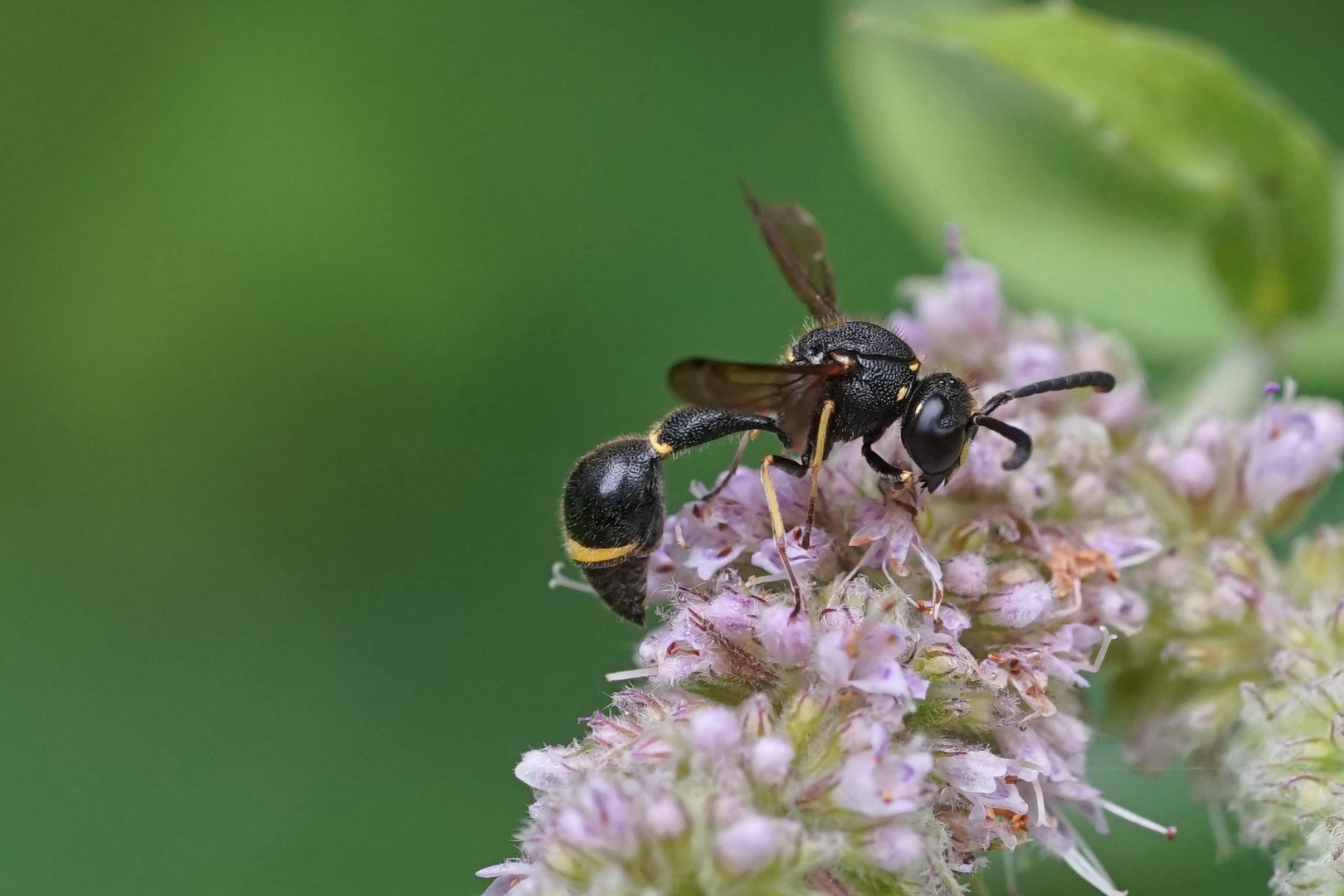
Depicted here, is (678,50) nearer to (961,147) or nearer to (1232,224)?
(961,147)

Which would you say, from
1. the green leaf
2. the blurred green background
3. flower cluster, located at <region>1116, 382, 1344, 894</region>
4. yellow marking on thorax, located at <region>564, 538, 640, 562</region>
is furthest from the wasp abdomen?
the blurred green background

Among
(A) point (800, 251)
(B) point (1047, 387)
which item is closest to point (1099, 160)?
(A) point (800, 251)

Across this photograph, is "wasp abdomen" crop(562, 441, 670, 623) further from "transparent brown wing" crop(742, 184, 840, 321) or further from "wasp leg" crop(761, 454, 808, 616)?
"transparent brown wing" crop(742, 184, 840, 321)

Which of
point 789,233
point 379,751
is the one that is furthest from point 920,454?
point 379,751

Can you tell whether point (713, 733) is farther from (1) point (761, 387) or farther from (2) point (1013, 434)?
(2) point (1013, 434)

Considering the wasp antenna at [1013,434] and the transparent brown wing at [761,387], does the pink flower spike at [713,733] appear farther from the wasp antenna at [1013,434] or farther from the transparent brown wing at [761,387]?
the wasp antenna at [1013,434]
